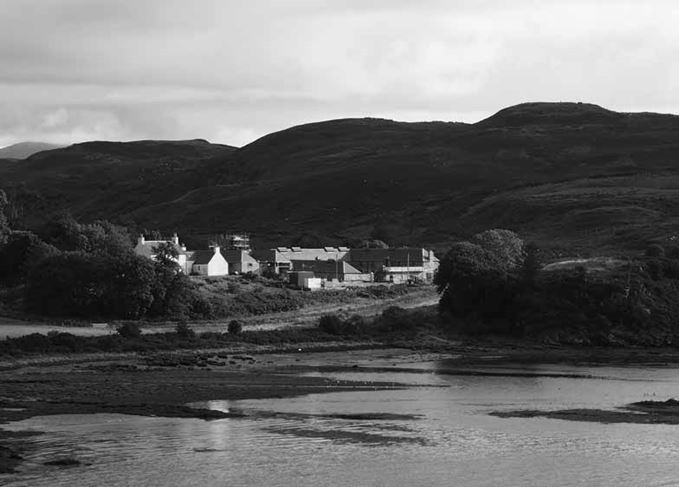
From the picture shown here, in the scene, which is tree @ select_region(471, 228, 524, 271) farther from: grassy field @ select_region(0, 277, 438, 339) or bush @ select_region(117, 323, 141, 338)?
bush @ select_region(117, 323, 141, 338)

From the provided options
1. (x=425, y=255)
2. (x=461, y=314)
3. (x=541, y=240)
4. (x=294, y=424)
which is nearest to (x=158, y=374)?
(x=294, y=424)

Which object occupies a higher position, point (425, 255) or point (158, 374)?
point (425, 255)

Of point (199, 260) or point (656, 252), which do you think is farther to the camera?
point (199, 260)

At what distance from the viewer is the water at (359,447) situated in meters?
39.3

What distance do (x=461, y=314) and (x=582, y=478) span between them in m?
60.4

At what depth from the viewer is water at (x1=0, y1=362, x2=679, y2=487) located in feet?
129

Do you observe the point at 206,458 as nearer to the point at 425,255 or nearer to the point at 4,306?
the point at 4,306

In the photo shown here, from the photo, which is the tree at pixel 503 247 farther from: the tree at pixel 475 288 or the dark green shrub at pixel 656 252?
the dark green shrub at pixel 656 252

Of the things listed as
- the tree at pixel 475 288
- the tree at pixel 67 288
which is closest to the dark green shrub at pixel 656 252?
the tree at pixel 475 288

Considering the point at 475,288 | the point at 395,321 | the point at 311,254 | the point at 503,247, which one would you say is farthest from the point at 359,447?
the point at 311,254

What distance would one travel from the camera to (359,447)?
44.8 meters

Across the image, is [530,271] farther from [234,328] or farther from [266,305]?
[234,328]

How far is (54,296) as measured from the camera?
94500mm

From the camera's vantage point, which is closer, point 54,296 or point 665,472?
point 665,472
